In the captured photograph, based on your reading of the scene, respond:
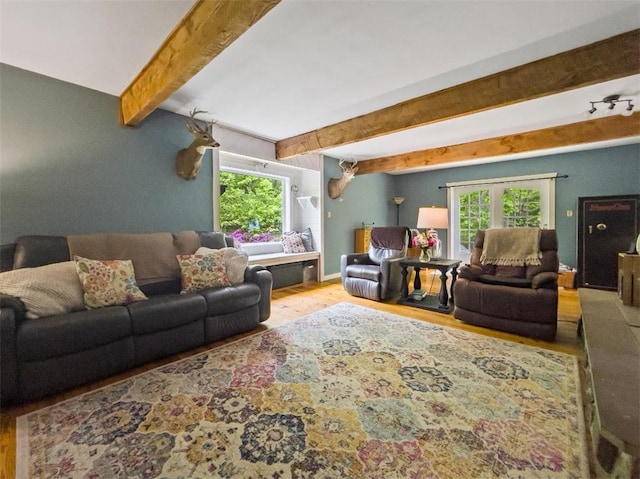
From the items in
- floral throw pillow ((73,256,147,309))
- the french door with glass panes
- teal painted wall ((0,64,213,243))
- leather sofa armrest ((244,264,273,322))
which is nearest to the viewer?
floral throw pillow ((73,256,147,309))

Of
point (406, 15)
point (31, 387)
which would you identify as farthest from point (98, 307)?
point (406, 15)

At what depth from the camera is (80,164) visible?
263cm

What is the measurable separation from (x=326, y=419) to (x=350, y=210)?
4.59 metres

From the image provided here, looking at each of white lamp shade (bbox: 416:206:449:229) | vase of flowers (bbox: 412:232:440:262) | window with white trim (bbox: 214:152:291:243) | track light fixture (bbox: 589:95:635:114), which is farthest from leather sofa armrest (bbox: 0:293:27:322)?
track light fixture (bbox: 589:95:635:114)

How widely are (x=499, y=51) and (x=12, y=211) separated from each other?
4.06m

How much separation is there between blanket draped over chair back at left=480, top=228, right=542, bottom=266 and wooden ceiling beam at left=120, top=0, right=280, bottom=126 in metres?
3.22

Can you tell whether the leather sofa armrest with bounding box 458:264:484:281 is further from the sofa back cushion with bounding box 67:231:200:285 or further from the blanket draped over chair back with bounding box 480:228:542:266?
the sofa back cushion with bounding box 67:231:200:285

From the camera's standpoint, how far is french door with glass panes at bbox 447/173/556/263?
16.6 ft

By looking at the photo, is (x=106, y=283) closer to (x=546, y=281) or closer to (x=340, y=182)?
(x=546, y=281)

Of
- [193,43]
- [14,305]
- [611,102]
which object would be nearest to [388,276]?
[611,102]

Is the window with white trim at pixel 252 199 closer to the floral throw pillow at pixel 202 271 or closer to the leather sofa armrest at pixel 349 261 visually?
the floral throw pillow at pixel 202 271

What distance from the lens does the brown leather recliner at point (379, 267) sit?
12.5 ft

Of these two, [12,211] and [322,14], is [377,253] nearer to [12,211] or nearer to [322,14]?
[322,14]

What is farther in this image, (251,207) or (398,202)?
(398,202)
